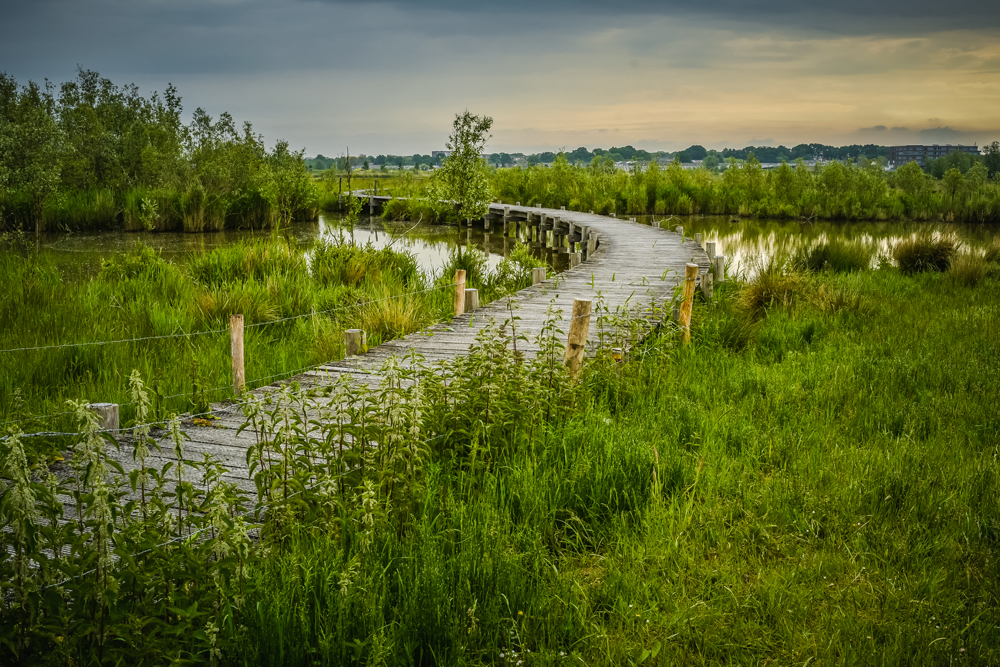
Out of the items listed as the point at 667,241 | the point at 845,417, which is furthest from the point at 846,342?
the point at 667,241

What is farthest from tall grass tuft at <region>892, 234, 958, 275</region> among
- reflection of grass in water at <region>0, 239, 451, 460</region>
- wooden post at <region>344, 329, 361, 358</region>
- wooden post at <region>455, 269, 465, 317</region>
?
wooden post at <region>344, 329, 361, 358</region>

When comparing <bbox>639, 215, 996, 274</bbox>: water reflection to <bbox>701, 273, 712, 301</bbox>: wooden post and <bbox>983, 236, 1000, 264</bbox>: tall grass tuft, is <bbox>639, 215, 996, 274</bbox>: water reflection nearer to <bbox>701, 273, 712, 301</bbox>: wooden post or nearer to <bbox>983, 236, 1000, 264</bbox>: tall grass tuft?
<bbox>983, 236, 1000, 264</bbox>: tall grass tuft

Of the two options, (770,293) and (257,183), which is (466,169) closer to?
(770,293)

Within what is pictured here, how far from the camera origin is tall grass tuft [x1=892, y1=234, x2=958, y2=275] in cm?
1450

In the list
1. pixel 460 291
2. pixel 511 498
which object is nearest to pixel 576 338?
pixel 511 498

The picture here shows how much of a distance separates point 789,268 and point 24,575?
12.2 m

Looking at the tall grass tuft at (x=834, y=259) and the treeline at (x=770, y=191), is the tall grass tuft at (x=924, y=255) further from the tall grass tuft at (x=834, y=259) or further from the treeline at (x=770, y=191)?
the treeline at (x=770, y=191)

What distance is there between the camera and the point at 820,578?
11.9ft

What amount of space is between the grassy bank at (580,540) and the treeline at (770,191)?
2653 cm

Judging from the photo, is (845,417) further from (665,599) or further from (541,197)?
(541,197)

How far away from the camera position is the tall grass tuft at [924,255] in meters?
14.5

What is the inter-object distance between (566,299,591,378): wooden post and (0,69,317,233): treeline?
62.5ft

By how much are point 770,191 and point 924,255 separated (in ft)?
65.7


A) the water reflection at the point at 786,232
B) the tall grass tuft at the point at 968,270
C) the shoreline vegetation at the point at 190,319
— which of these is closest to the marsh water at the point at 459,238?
the water reflection at the point at 786,232
